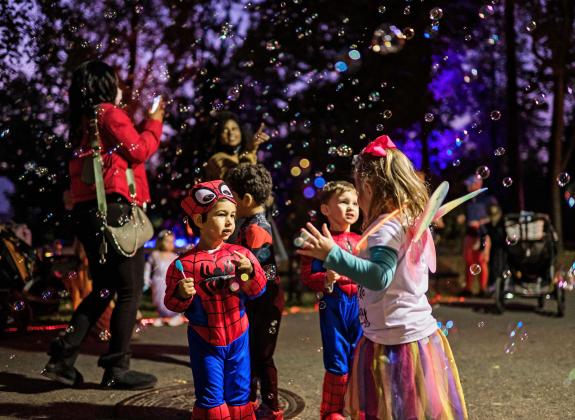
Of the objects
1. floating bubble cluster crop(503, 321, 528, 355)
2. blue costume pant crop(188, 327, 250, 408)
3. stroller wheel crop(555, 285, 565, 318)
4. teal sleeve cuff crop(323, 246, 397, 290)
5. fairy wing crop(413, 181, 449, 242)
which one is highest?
fairy wing crop(413, 181, 449, 242)

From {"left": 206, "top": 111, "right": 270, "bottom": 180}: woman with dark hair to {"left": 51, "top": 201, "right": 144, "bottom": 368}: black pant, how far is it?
2.76 feet

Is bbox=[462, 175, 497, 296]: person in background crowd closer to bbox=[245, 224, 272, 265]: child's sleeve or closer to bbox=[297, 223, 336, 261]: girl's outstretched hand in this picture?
bbox=[245, 224, 272, 265]: child's sleeve

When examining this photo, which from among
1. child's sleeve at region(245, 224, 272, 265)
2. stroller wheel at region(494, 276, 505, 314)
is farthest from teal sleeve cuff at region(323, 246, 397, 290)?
stroller wheel at region(494, 276, 505, 314)

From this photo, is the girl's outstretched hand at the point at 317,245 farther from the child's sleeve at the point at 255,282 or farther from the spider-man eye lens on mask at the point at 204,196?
the spider-man eye lens on mask at the point at 204,196

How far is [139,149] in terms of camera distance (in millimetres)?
4391

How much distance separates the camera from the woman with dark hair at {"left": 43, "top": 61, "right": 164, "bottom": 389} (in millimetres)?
4402

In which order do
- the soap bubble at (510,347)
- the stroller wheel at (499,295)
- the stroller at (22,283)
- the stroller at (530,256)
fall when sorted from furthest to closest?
the stroller at (530,256) < the stroller wheel at (499,295) < the stroller at (22,283) < the soap bubble at (510,347)

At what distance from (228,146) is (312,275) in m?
1.78

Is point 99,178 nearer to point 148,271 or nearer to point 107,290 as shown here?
point 107,290

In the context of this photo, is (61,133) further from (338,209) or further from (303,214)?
(338,209)

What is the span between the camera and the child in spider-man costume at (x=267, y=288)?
374 centimetres

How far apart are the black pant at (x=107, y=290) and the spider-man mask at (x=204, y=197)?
1.31 metres

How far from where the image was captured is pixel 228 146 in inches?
204

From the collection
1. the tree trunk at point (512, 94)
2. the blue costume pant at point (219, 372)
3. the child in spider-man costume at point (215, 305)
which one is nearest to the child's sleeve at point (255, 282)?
the child in spider-man costume at point (215, 305)
